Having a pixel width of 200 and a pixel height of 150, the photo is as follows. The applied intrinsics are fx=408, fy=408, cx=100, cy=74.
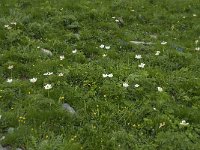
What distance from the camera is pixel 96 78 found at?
11508 mm

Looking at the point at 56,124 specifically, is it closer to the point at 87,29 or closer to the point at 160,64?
the point at 160,64

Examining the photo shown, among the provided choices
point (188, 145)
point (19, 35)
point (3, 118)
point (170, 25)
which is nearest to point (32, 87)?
point (3, 118)

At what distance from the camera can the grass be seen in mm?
9242

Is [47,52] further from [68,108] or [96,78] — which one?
[68,108]

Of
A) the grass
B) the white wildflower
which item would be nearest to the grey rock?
the grass

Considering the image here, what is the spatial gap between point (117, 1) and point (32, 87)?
29.8 feet

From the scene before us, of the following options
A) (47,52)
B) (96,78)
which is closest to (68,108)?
(96,78)

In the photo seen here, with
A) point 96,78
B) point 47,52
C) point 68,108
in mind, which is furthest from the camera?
point 47,52

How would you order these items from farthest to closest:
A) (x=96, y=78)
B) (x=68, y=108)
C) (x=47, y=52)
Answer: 1. (x=47, y=52)
2. (x=96, y=78)
3. (x=68, y=108)

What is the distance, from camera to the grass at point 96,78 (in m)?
9.24

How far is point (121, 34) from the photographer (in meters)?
15.3

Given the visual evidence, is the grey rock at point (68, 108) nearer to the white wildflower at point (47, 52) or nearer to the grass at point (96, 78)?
the grass at point (96, 78)

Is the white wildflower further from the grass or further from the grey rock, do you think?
the grey rock

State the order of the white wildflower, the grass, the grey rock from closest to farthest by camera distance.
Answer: the grass, the grey rock, the white wildflower
